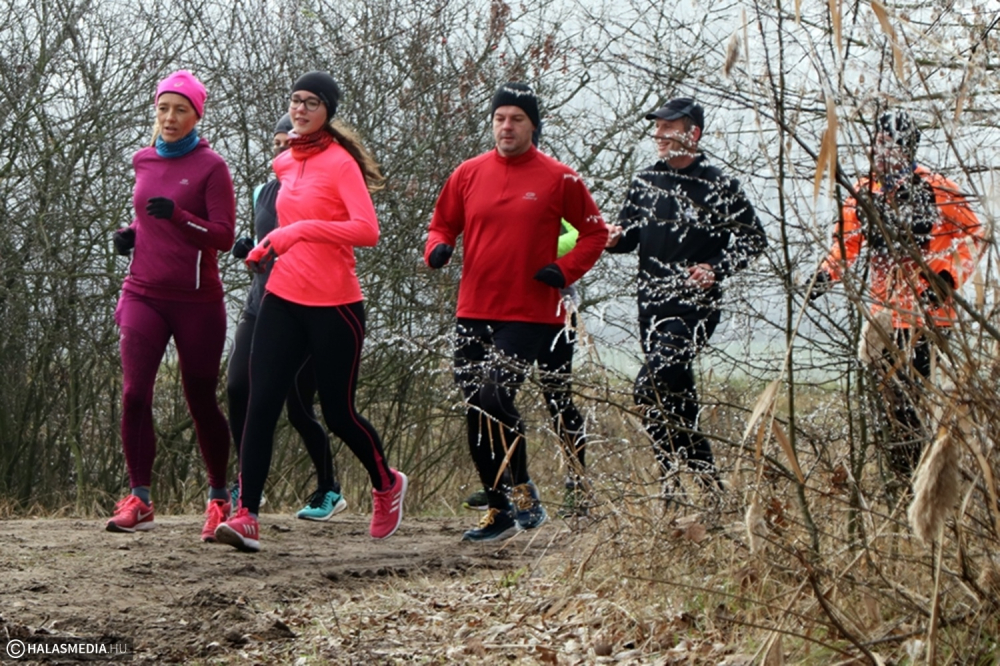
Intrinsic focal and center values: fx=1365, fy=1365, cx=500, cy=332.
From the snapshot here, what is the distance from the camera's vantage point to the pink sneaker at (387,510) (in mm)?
7004

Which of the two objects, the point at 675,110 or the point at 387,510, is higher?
the point at 675,110

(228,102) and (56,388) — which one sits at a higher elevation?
(228,102)

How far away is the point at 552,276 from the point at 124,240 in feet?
7.04

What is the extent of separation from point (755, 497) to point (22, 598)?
3.12m

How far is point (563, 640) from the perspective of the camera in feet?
13.6

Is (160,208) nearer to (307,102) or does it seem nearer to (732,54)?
(307,102)

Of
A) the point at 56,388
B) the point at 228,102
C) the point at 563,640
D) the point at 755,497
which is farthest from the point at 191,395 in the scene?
the point at 56,388

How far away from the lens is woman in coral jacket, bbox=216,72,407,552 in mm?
6324

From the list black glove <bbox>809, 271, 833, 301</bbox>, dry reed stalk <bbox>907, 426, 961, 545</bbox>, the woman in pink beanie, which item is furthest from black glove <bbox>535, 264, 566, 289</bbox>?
dry reed stalk <bbox>907, 426, 961, 545</bbox>

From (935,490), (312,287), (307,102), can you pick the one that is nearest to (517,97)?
(307,102)

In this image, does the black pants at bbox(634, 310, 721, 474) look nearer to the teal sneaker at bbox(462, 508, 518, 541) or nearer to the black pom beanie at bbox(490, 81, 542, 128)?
the teal sneaker at bbox(462, 508, 518, 541)

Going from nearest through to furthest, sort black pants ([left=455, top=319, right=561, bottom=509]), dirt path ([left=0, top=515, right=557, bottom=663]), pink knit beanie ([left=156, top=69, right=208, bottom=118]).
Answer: dirt path ([left=0, top=515, right=557, bottom=663])
black pants ([left=455, top=319, right=561, bottom=509])
pink knit beanie ([left=156, top=69, right=208, bottom=118])

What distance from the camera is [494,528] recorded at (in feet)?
22.2

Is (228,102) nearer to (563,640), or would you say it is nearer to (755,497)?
(563,640)
